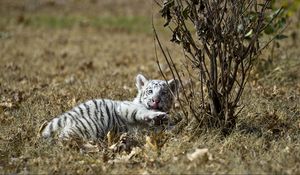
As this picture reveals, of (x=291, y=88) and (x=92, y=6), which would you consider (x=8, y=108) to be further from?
(x=92, y=6)

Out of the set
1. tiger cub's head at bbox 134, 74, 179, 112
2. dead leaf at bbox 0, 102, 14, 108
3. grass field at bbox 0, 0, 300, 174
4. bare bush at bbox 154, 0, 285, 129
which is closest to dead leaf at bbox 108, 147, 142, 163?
grass field at bbox 0, 0, 300, 174

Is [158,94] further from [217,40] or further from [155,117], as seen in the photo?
[217,40]

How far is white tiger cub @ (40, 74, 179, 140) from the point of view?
5605mm

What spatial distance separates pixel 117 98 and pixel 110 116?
5.06 ft

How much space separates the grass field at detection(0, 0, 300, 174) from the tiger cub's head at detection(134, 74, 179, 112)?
1.16ft

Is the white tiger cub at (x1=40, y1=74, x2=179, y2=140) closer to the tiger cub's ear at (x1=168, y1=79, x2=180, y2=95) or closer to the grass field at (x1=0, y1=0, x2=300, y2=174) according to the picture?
the tiger cub's ear at (x1=168, y1=79, x2=180, y2=95)

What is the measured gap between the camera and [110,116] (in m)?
5.85

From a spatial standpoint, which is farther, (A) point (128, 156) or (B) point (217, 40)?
(B) point (217, 40)

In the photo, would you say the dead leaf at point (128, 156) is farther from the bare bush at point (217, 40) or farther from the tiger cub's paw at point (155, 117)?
the bare bush at point (217, 40)

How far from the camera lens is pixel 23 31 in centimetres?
1648

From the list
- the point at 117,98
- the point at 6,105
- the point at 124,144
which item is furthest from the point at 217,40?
the point at 6,105

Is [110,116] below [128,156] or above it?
above

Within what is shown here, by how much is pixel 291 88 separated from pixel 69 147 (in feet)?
13.7

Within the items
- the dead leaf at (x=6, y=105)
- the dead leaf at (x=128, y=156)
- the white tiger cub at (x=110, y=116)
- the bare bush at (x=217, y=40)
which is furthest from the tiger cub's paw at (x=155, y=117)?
the dead leaf at (x=6, y=105)
